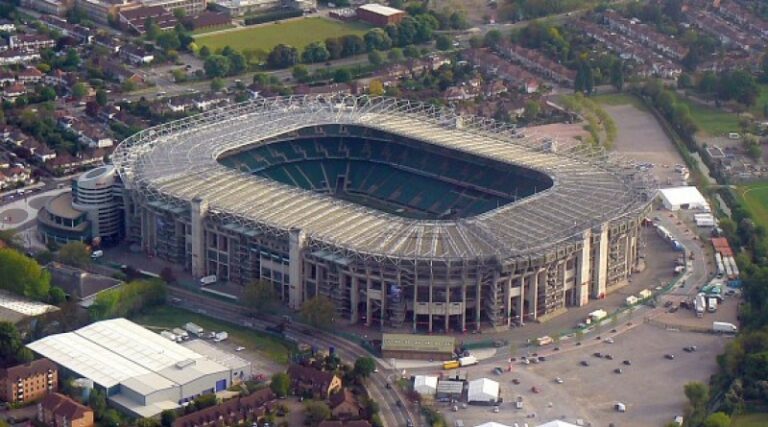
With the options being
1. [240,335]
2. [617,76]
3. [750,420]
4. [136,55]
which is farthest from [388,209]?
[136,55]

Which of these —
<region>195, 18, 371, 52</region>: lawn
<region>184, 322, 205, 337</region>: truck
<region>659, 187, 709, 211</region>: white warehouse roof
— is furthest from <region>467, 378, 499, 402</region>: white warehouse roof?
<region>195, 18, 371, 52</region>: lawn

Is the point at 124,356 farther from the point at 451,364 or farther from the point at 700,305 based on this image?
the point at 700,305

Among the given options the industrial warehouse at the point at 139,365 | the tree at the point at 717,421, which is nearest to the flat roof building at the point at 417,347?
the industrial warehouse at the point at 139,365

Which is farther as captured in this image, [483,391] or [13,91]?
[13,91]

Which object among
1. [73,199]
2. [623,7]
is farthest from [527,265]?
[623,7]

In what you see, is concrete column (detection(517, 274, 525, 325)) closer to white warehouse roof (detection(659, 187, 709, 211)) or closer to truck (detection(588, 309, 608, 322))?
truck (detection(588, 309, 608, 322))

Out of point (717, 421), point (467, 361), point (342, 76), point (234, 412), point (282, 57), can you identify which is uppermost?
point (717, 421)
